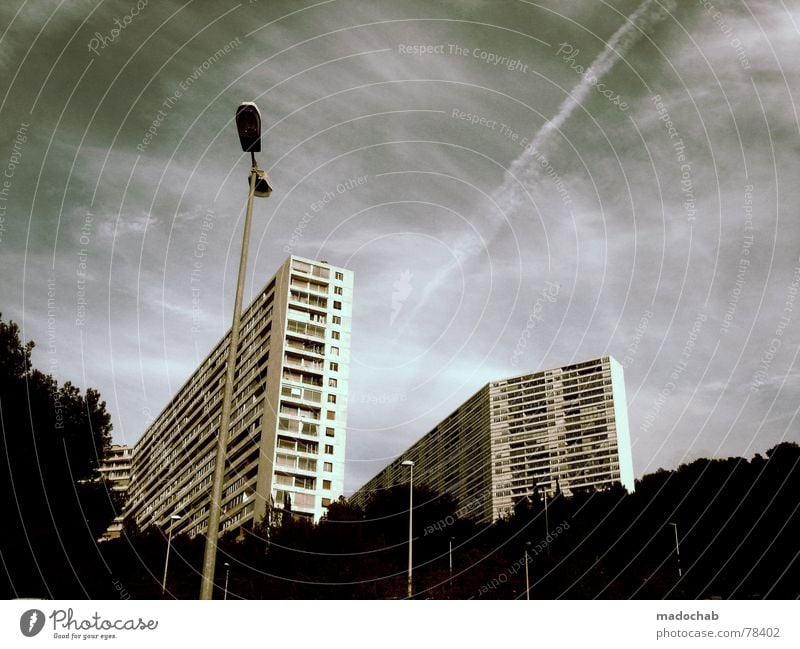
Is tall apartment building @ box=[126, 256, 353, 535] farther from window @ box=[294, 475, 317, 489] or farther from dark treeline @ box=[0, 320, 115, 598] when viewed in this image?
dark treeline @ box=[0, 320, 115, 598]

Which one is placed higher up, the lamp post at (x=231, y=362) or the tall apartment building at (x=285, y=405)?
the tall apartment building at (x=285, y=405)

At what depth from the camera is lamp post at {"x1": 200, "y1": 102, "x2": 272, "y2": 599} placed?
8.38m

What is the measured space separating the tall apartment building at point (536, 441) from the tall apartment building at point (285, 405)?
2995 inches

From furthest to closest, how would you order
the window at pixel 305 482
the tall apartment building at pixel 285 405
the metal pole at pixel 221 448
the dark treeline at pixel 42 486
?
the tall apartment building at pixel 285 405, the window at pixel 305 482, the dark treeline at pixel 42 486, the metal pole at pixel 221 448

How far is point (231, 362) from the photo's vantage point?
9.39 metres

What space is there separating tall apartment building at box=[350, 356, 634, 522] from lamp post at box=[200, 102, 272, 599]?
155 m

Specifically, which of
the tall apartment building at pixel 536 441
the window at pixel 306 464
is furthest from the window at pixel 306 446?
the tall apartment building at pixel 536 441

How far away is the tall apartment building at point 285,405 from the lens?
247 ft

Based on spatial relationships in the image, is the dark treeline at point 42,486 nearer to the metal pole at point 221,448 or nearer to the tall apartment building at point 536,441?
the metal pole at point 221,448
